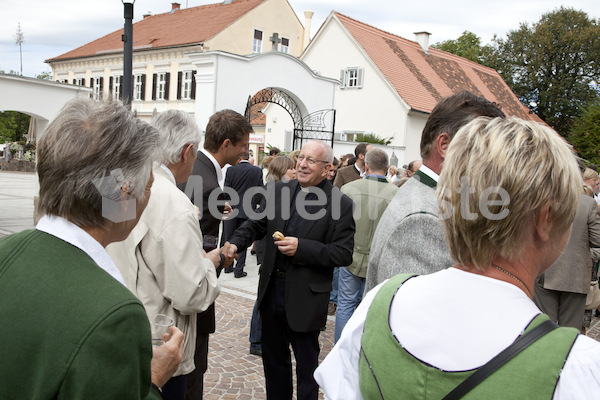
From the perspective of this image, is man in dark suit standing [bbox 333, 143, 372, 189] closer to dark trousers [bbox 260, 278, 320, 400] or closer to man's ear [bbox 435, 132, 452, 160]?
dark trousers [bbox 260, 278, 320, 400]

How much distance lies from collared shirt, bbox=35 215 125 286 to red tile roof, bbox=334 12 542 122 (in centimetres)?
2643

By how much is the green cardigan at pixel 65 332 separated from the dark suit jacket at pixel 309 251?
2380 millimetres

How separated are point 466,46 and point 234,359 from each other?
46.1 metres

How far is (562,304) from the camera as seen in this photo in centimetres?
518

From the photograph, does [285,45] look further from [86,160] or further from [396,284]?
[396,284]

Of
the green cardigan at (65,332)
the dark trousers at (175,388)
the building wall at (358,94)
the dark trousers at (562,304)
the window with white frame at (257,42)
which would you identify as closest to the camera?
the green cardigan at (65,332)

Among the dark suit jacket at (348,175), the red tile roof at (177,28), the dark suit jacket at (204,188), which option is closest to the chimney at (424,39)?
the red tile roof at (177,28)

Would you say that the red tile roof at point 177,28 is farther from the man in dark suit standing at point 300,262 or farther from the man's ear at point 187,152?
the man's ear at point 187,152

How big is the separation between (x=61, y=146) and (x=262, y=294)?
251cm

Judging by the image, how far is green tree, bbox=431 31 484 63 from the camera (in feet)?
147

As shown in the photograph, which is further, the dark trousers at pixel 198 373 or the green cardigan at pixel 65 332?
the dark trousers at pixel 198 373

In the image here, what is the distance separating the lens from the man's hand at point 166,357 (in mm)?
1676

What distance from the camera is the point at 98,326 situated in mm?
1225

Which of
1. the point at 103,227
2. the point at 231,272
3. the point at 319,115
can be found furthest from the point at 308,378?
the point at 319,115
